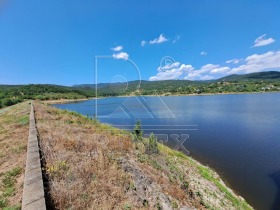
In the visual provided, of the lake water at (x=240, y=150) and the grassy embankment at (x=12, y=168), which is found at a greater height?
the grassy embankment at (x=12, y=168)

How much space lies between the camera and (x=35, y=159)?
20.1 feet

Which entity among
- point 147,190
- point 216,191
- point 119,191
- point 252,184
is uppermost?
point 119,191

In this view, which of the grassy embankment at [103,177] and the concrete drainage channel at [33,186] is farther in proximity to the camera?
the grassy embankment at [103,177]

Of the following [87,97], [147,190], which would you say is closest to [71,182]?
[147,190]

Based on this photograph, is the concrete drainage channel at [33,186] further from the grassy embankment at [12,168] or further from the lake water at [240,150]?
the lake water at [240,150]

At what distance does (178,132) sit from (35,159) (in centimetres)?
2940

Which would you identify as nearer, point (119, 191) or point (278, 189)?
point (119, 191)

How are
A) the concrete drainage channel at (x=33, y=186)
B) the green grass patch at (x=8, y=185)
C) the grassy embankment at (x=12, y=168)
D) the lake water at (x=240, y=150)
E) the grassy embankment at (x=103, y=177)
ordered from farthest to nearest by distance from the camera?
the lake water at (x=240, y=150)
the grassy embankment at (x=103, y=177)
the grassy embankment at (x=12, y=168)
the green grass patch at (x=8, y=185)
the concrete drainage channel at (x=33, y=186)

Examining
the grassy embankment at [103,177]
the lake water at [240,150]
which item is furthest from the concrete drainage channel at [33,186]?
the lake water at [240,150]

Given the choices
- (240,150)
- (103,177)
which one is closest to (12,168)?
(103,177)

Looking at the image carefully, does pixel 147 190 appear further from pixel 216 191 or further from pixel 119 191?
pixel 216 191

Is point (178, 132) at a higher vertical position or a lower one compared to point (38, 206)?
lower

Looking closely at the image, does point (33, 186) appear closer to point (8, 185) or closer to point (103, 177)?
point (8, 185)

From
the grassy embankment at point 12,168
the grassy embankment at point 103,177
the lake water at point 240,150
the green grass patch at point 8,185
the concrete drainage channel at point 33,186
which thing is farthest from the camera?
the lake water at point 240,150
